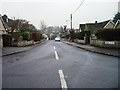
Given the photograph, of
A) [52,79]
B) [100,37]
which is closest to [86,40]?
[100,37]

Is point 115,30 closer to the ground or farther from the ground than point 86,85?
farther from the ground

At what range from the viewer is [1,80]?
8312mm

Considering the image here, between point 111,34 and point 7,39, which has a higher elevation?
point 111,34

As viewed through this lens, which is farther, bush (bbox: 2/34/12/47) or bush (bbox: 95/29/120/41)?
bush (bbox: 2/34/12/47)

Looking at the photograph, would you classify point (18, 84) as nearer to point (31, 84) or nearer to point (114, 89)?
point (31, 84)

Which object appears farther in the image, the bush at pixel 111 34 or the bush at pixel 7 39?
the bush at pixel 7 39

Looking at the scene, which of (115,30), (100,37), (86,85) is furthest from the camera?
(100,37)

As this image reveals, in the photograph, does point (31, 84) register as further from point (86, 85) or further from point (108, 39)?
point (108, 39)

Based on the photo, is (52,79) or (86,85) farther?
(52,79)

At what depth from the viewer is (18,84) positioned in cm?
748

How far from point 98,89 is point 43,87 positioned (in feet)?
5.70

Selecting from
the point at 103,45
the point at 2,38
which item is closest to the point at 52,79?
the point at 103,45

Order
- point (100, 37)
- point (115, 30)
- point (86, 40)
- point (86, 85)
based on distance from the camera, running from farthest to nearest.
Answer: point (86, 40)
point (100, 37)
point (115, 30)
point (86, 85)

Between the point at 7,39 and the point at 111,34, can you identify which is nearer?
the point at 111,34
